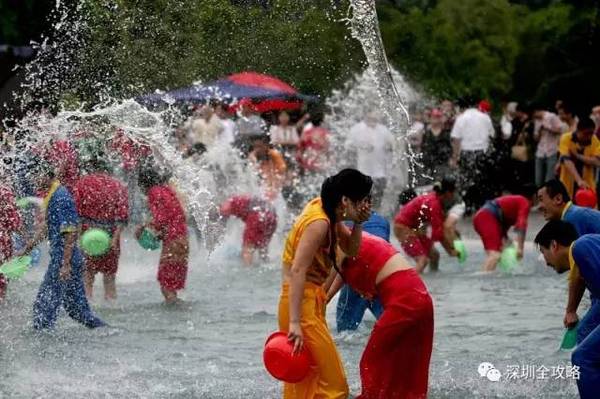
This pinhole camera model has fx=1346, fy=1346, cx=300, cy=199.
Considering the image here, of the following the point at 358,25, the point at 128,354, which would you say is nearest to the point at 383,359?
the point at 128,354

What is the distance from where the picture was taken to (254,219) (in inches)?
627

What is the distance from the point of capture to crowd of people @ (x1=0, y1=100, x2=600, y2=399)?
6906mm

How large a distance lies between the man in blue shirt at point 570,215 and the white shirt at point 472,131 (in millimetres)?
11340

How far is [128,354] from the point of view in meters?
9.80

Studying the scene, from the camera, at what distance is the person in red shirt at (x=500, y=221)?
14406 mm

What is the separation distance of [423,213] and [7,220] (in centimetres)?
518

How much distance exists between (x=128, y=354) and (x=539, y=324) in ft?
11.8

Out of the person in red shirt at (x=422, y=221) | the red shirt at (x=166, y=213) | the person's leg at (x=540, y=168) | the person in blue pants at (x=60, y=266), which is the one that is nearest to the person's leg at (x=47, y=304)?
the person in blue pants at (x=60, y=266)

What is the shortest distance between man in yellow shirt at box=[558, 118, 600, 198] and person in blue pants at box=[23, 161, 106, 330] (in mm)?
7076

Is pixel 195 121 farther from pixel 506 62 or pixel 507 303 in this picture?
pixel 506 62

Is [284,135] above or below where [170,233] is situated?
above

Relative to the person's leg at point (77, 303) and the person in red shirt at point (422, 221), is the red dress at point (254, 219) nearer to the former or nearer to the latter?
the person in red shirt at point (422, 221)

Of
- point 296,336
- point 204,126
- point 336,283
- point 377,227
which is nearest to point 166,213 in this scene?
point 377,227
